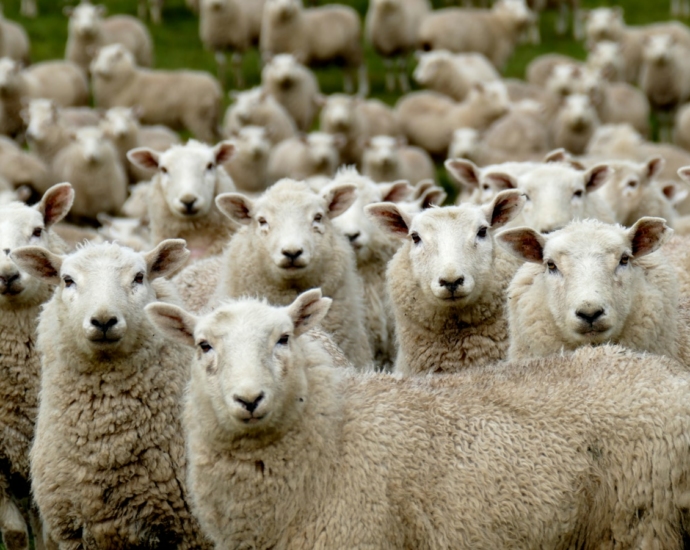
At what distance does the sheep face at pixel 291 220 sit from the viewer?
611 centimetres

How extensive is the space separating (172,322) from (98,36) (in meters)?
15.2

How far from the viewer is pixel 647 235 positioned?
5258 mm

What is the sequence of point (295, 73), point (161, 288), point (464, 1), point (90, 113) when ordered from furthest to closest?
point (464, 1) → point (295, 73) → point (90, 113) → point (161, 288)

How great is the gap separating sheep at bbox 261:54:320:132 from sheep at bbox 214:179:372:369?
34.3 ft

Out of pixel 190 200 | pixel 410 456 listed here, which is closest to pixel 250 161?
pixel 190 200

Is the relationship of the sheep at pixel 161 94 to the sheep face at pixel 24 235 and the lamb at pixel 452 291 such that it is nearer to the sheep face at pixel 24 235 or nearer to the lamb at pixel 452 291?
the sheep face at pixel 24 235

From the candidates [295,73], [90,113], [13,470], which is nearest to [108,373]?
[13,470]

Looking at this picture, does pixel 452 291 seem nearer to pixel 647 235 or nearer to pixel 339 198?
pixel 647 235

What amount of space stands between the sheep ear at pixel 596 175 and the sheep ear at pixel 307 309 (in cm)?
304

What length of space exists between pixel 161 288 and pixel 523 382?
1.74 metres

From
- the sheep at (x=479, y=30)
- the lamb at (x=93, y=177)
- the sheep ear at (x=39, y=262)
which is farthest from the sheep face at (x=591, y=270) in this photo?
the sheep at (x=479, y=30)

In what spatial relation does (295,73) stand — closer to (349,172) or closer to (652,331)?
(349,172)

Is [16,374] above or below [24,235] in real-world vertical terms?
below

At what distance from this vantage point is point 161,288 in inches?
211
